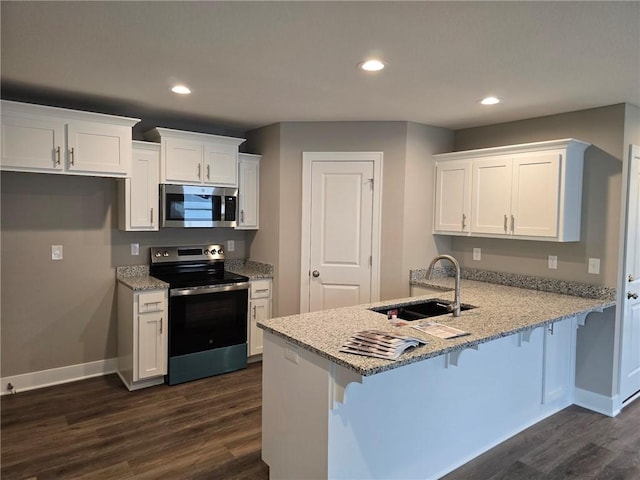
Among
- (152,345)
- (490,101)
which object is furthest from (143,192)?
(490,101)

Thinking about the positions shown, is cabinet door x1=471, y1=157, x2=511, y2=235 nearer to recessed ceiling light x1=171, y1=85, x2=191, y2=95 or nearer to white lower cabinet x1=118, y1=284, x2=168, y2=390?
recessed ceiling light x1=171, y1=85, x2=191, y2=95

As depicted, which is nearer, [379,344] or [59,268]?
[379,344]

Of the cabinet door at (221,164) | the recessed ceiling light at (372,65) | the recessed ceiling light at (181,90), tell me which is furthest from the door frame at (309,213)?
the recessed ceiling light at (372,65)

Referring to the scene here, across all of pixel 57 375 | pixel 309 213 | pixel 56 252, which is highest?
pixel 309 213

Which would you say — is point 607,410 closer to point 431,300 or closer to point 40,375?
point 431,300

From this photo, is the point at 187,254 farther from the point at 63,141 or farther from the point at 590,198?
the point at 590,198

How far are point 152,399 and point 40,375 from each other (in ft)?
3.53

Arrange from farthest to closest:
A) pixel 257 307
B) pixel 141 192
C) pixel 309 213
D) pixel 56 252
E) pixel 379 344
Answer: pixel 257 307, pixel 309 213, pixel 141 192, pixel 56 252, pixel 379 344

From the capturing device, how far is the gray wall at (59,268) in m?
3.62

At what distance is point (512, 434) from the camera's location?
3068 millimetres

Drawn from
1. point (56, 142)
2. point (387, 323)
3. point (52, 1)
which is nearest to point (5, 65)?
point (56, 142)

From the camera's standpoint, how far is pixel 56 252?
150 inches

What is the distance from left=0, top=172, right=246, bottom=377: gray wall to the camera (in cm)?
362

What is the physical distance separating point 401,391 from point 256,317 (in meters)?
2.29
